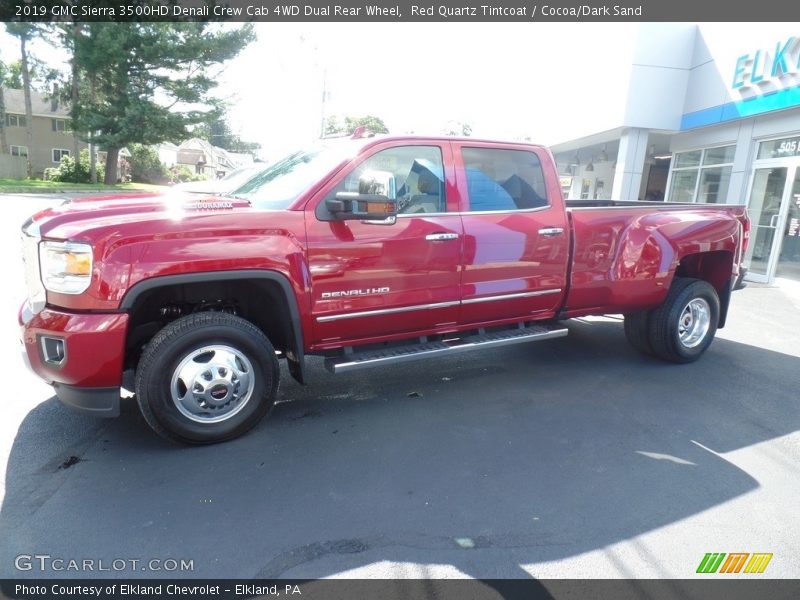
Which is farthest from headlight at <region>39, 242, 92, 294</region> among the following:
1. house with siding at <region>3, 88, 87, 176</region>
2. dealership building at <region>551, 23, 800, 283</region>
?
house with siding at <region>3, 88, 87, 176</region>

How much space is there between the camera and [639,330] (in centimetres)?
547

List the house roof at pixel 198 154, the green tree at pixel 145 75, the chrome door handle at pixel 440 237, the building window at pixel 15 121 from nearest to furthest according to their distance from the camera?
the chrome door handle at pixel 440 237 → the green tree at pixel 145 75 → the building window at pixel 15 121 → the house roof at pixel 198 154

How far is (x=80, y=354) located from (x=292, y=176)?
73.3 inches

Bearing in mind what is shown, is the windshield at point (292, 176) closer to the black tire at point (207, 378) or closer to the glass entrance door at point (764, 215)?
the black tire at point (207, 378)

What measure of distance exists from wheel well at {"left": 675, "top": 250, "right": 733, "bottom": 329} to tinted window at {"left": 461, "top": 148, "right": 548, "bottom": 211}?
198 cm

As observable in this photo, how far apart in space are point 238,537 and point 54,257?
6.13ft

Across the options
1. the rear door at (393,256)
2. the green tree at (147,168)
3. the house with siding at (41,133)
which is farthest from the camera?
the house with siding at (41,133)

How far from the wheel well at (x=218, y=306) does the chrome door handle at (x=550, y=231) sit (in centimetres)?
219

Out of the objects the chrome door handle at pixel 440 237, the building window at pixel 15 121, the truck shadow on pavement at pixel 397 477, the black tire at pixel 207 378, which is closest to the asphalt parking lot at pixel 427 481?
the truck shadow on pavement at pixel 397 477

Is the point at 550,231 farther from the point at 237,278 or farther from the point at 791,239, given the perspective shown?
the point at 791,239

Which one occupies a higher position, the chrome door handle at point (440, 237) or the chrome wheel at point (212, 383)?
the chrome door handle at point (440, 237)

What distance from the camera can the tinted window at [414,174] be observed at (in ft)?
13.0

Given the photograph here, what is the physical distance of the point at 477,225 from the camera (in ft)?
13.7

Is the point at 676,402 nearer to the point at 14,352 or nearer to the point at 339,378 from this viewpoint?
the point at 339,378
